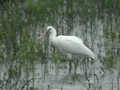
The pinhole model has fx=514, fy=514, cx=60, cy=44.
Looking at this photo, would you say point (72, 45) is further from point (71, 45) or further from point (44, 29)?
point (44, 29)

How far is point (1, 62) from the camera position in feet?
32.3

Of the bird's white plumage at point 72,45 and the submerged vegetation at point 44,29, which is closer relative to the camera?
the submerged vegetation at point 44,29

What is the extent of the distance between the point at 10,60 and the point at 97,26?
409 cm

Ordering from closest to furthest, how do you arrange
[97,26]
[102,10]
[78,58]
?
1. [78,58]
2. [97,26]
3. [102,10]

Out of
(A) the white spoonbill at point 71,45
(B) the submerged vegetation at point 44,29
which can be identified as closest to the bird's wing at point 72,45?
(A) the white spoonbill at point 71,45

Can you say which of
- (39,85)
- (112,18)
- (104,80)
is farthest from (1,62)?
(112,18)

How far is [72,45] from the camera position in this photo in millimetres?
10648

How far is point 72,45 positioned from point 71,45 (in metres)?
0.03

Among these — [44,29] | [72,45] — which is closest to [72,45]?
[72,45]

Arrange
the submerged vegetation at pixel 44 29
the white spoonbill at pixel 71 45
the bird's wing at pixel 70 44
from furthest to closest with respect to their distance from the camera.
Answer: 1. the bird's wing at pixel 70 44
2. the white spoonbill at pixel 71 45
3. the submerged vegetation at pixel 44 29

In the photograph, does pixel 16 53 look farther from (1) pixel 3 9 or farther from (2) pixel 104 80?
(1) pixel 3 9

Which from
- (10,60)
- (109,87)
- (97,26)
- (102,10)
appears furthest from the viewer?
(102,10)

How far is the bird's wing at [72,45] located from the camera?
1038 centimetres

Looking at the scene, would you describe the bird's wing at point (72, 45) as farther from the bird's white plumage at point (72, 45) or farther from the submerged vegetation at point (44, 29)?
the submerged vegetation at point (44, 29)
